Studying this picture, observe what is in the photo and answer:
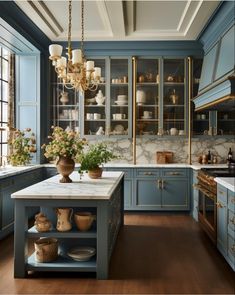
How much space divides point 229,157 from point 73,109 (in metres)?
3.05

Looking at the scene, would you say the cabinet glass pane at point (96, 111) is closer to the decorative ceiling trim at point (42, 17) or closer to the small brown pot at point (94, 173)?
the decorative ceiling trim at point (42, 17)

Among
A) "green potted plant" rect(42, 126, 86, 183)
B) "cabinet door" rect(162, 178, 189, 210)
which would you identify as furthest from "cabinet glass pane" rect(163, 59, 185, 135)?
"green potted plant" rect(42, 126, 86, 183)

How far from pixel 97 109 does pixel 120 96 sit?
0.50 m

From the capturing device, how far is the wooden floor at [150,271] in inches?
125

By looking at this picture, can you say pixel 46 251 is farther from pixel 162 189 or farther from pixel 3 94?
pixel 3 94

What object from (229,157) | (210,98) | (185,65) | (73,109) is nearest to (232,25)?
(210,98)

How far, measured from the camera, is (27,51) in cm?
629

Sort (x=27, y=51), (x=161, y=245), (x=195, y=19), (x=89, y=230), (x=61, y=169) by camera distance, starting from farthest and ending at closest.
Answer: (x=27, y=51) < (x=195, y=19) < (x=161, y=245) < (x=61, y=169) < (x=89, y=230)

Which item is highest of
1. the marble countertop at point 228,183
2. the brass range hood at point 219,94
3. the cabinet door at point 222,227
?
the brass range hood at point 219,94

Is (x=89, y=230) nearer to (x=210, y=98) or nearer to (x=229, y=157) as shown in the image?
(x=210, y=98)

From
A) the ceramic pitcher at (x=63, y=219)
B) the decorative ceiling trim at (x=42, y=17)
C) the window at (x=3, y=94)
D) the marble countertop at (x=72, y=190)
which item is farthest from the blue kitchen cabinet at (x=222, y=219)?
the window at (x=3, y=94)

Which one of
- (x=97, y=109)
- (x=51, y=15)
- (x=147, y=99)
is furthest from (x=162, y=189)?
(x=51, y=15)

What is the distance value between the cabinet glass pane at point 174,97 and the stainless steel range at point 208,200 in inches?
61.3

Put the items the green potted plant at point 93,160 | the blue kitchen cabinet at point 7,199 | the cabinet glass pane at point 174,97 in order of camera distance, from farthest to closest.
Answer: the cabinet glass pane at point 174,97 < the blue kitchen cabinet at point 7,199 < the green potted plant at point 93,160
